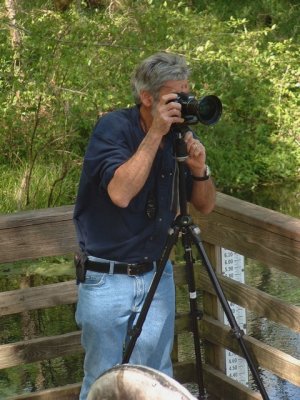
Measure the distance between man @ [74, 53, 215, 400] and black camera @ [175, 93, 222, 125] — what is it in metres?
0.03

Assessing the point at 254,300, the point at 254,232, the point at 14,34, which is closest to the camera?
the point at 254,232

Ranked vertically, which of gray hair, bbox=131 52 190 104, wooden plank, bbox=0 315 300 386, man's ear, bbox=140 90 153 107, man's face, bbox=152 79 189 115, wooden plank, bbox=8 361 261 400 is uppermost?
gray hair, bbox=131 52 190 104

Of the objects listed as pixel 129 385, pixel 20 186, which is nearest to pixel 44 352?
pixel 129 385

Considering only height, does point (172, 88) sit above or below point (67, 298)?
above

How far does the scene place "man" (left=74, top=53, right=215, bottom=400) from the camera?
301cm

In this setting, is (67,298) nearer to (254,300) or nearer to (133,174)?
(254,300)

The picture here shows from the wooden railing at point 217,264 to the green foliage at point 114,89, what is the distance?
18.2 feet

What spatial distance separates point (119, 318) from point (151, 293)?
0.13 m

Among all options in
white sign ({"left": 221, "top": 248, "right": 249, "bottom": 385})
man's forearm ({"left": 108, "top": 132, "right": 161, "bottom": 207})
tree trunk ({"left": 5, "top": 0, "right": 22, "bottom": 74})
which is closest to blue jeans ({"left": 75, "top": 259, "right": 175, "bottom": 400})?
man's forearm ({"left": 108, "top": 132, "right": 161, "bottom": 207})

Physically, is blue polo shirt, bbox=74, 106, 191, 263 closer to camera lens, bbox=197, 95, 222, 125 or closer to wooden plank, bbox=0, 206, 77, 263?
camera lens, bbox=197, 95, 222, 125

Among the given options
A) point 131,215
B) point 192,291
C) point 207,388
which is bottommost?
point 207,388

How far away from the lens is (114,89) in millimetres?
10070

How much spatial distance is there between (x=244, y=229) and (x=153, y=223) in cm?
58

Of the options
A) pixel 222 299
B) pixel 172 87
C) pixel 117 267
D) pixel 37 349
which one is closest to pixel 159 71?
pixel 172 87
